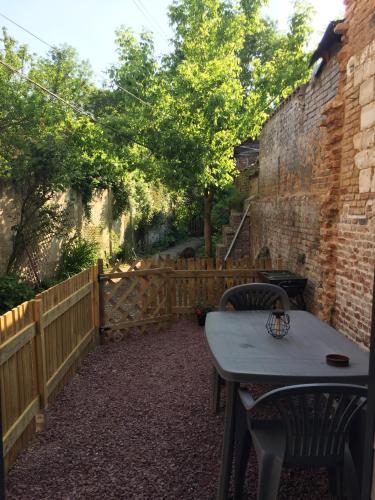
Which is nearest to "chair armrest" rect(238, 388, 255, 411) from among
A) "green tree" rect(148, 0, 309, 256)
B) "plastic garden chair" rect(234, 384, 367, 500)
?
"plastic garden chair" rect(234, 384, 367, 500)

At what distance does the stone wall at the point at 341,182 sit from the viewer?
370 cm

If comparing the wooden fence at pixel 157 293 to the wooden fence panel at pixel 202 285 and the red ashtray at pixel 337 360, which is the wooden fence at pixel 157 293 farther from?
the red ashtray at pixel 337 360

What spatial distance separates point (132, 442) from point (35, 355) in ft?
3.88

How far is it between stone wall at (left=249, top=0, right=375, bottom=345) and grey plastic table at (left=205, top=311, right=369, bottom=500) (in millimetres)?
771

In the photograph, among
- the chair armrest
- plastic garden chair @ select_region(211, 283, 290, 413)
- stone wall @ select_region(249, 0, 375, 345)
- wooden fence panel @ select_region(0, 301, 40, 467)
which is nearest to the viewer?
the chair armrest

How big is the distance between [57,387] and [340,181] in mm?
3896

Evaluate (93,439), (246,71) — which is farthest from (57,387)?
(246,71)

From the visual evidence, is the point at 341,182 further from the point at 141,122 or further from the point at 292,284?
the point at 141,122

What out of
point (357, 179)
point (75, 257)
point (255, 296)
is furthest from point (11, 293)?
point (357, 179)

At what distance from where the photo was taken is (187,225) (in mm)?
23234

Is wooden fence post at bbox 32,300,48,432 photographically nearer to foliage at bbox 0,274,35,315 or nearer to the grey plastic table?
the grey plastic table

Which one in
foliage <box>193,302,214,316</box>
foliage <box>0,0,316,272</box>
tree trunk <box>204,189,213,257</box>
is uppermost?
foliage <box>0,0,316,272</box>

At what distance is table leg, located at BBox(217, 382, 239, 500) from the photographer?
256cm

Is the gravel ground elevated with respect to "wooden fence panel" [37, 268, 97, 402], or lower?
lower
